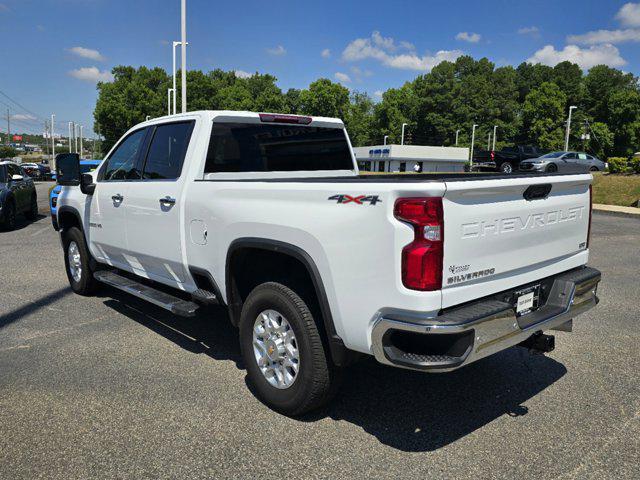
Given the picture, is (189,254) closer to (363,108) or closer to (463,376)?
(463,376)

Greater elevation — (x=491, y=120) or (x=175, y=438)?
(x=491, y=120)

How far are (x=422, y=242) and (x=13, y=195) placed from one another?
12739 millimetres

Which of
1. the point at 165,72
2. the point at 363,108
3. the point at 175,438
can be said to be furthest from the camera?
the point at 363,108

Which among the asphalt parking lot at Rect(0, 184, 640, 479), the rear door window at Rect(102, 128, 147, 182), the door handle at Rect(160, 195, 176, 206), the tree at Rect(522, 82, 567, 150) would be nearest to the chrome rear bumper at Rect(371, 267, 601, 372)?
the asphalt parking lot at Rect(0, 184, 640, 479)

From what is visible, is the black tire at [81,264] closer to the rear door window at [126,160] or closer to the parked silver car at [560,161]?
the rear door window at [126,160]

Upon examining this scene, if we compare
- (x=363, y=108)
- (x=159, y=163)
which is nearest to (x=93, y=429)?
(x=159, y=163)

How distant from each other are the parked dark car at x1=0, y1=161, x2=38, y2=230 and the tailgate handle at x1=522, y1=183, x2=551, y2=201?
12.2 m

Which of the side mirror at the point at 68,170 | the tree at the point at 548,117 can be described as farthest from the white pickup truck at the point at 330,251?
the tree at the point at 548,117

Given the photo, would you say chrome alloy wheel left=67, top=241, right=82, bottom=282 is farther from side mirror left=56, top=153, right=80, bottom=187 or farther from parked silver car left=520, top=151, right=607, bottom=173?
parked silver car left=520, top=151, right=607, bottom=173

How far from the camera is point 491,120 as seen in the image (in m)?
92.6

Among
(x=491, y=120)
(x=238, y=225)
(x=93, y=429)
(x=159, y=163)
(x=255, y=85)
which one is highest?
(x=255, y=85)

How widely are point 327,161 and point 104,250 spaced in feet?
8.44

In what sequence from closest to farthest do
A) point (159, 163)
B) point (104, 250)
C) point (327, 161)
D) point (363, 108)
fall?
1. point (159, 163)
2. point (327, 161)
3. point (104, 250)
4. point (363, 108)

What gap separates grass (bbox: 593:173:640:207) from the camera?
68.3ft
